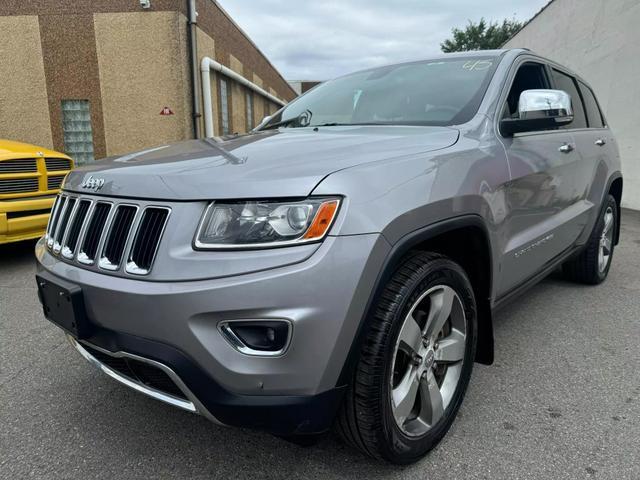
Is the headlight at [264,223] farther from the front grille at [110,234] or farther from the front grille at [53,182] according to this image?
the front grille at [53,182]

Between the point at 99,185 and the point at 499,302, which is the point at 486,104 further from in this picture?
the point at 99,185

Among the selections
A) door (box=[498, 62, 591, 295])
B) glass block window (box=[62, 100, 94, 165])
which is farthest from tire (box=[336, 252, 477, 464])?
glass block window (box=[62, 100, 94, 165])

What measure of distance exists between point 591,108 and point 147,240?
3.91 m

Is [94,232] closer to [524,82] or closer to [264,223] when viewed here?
[264,223]

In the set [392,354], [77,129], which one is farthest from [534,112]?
[77,129]

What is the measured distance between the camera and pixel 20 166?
482cm

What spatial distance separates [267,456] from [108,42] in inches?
466

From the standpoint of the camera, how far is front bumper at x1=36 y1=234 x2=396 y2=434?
135cm

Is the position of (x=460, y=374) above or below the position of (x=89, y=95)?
below

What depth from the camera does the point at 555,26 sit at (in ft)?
41.1

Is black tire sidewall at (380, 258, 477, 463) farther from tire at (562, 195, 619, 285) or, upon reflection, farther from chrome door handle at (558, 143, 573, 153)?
tire at (562, 195, 619, 285)

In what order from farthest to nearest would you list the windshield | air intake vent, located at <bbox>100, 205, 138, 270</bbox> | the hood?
the windshield, air intake vent, located at <bbox>100, 205, 138, 270</bbox>, the hood

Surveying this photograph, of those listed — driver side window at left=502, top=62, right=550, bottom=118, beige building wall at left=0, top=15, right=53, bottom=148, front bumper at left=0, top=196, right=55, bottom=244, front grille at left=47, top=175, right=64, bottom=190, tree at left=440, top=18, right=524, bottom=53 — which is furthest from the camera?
tree at left=440, top=18, right=524, bottom=53

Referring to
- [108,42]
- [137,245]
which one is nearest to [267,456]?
[137,245]
